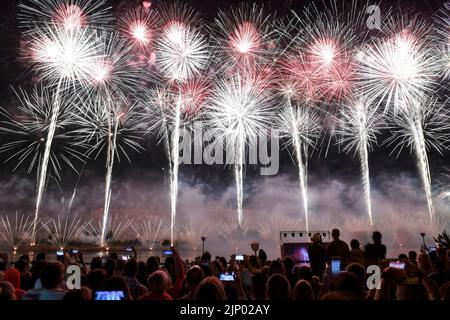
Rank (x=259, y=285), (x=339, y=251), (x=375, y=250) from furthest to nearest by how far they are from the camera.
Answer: (x=339, y=251) < (x=375, y=250) < (x=259, y=285)

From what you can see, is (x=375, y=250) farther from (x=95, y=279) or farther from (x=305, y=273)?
(x=95, y=279)

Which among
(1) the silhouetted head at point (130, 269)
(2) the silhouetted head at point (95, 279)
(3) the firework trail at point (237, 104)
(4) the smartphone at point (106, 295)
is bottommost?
(4) the smartphone at point (106, 295)

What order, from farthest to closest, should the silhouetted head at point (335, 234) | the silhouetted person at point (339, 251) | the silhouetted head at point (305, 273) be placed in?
the silhouetted head at point (335, 234) → the silhouetted person at point (339, 251) → the silhouetted head at point (305, 273)

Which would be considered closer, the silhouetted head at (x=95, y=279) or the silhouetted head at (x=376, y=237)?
the silhouetted head at (x=95, y=279)

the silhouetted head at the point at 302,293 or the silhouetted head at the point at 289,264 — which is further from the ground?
the silhouetted head at the point at 289,264

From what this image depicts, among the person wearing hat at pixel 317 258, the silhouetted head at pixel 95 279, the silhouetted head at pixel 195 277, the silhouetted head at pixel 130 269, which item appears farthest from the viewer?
the person wearing hat at pixel 317 258

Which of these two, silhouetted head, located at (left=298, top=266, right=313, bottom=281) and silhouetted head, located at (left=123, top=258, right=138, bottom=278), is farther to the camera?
silhouetted head, located at (left=123, top=258, right=138, bottom=278)

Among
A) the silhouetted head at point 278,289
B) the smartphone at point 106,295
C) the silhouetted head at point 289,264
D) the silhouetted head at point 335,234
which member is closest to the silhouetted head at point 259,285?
the silhouetted head at point 278,289

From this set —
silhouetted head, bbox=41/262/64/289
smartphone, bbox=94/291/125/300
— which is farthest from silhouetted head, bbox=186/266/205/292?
silhouetted head, bbox=41/262/64/289

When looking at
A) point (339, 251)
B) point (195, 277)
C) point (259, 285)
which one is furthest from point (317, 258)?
point (195, 277)

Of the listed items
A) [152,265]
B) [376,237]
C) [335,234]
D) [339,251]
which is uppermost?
[335,234]

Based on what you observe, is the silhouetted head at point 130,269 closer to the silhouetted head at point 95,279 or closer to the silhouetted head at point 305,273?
the silhouetted head at point 95,279

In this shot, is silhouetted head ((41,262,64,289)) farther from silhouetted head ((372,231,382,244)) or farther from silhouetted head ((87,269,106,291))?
silhouetted head ((372,231,382,244))

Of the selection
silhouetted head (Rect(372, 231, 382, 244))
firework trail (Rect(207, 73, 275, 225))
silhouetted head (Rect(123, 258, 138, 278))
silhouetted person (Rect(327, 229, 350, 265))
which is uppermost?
A: firework trail (Rect(207, 73, 275, 225))
